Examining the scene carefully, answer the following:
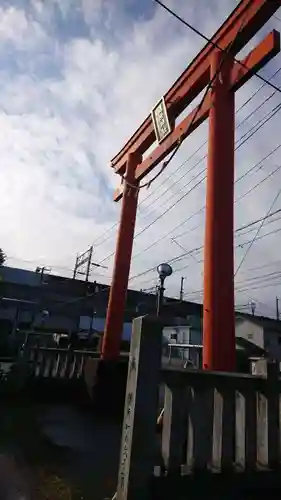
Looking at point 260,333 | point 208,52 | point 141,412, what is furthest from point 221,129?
point 260,333

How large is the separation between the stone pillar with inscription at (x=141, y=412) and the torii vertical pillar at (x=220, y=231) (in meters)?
1.84

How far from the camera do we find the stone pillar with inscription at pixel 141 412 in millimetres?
2242

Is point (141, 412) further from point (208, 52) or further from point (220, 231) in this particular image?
point (208, 52)

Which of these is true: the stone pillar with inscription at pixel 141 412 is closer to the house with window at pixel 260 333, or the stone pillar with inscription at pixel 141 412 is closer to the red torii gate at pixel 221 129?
the red torii gate at pixel 221 129

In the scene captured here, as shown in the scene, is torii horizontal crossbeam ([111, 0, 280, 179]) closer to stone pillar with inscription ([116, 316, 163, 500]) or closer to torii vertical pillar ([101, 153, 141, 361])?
torii vertical pillar ([101, 153, 141, 361])

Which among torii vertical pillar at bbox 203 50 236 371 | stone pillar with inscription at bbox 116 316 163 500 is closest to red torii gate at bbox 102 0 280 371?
torii vertical pillar at bbox 203 50 236 371

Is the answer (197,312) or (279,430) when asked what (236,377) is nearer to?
(279,430)

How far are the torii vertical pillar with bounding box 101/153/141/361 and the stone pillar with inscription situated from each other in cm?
542

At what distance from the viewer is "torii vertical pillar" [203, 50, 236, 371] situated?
13.5 ft

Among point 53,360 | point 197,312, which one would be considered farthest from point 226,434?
point 197,312

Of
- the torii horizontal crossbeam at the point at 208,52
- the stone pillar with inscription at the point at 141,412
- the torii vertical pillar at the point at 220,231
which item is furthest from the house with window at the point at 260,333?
the stone pillar with inscription at the point at 141,412

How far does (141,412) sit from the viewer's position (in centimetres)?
233

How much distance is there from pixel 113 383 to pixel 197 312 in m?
17.9

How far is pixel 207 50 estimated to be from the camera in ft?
18.8
